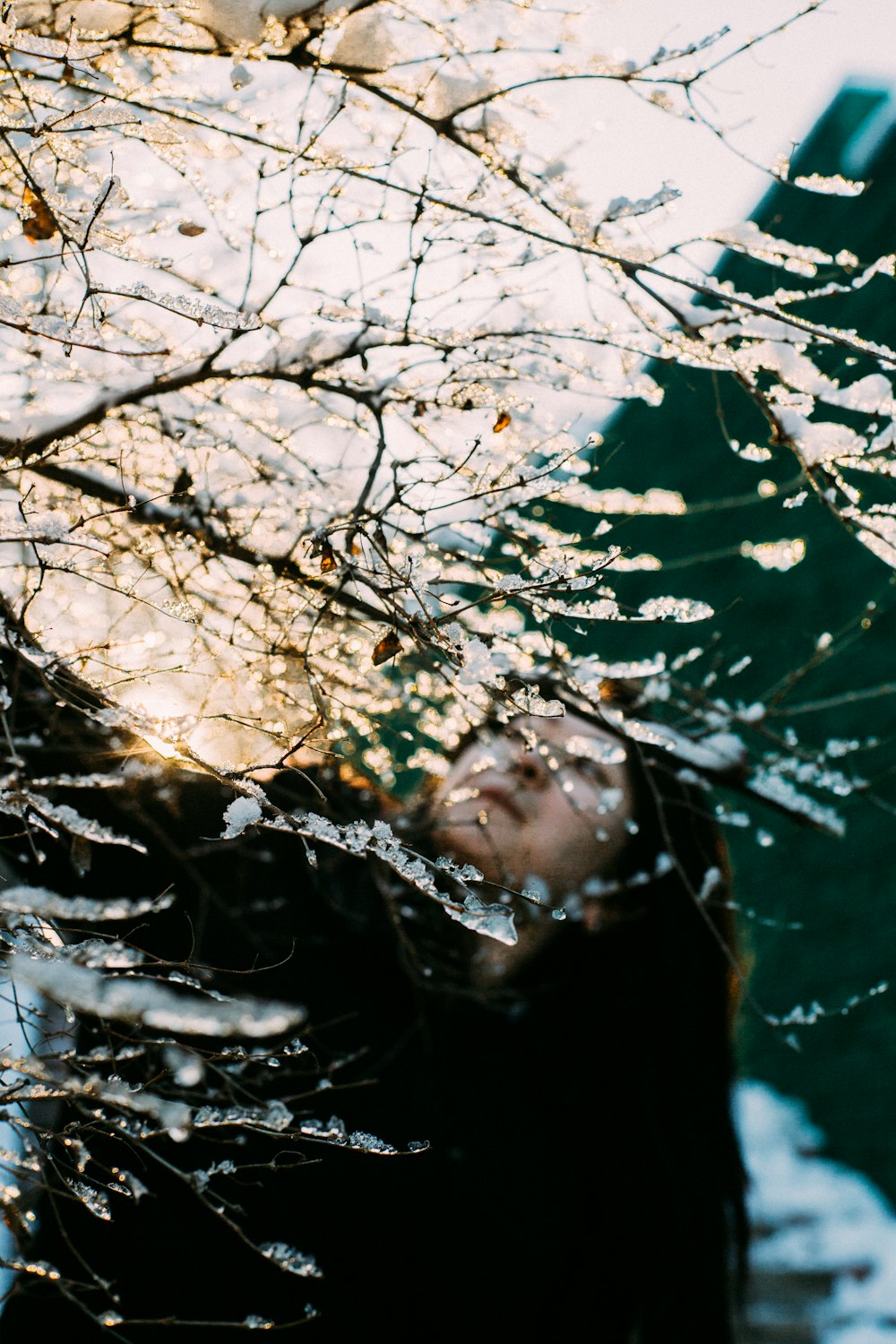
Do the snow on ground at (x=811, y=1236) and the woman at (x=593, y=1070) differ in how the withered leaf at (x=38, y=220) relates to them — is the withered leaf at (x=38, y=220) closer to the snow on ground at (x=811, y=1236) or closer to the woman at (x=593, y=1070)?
the woman at (x=593, y=1070)

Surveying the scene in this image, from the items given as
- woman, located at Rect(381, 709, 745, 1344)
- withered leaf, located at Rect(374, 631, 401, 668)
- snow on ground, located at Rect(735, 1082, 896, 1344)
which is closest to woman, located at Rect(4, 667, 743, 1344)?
woman, located at Rect(381, 709, 745, 1344)

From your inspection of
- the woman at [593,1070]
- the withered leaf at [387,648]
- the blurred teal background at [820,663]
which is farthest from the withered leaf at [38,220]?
the blurred teal background at [820,663]

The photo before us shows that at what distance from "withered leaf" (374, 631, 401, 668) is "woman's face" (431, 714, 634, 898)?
3.31ft

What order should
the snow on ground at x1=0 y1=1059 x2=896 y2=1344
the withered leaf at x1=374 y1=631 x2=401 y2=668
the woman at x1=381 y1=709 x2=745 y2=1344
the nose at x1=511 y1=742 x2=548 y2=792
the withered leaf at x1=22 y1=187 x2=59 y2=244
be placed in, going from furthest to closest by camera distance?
the snow on ground at x1=0 y1=1059 x2=896 y2=1344
the woman at x1=381 y1=709 x2=745 y2=1344
the nose at x1=511 y1=742 x2=548 y2=792
the withered leaf at x1=374 y1=631 x2=401 y2=668
the withered leaf at x1=22 y1=187 x2=59 y2=244

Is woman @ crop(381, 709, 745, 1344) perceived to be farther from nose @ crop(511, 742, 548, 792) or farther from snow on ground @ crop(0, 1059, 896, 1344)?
snow on ground @ crop(0, 1059, 896, 1344)

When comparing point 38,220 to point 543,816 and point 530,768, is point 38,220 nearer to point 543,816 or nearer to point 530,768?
point 530,768

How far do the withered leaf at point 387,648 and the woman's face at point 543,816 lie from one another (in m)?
1.01

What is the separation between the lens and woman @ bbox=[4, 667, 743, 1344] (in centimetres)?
223

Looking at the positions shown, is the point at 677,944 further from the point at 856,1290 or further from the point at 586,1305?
the point at 856,1290

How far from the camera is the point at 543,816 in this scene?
2.93 metres

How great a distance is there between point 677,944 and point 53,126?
110 inches

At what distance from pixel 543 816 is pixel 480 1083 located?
0.95 m

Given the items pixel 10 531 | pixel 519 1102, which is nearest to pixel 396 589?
pixel 10 531

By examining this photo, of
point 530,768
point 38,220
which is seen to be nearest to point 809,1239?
point 530,768
